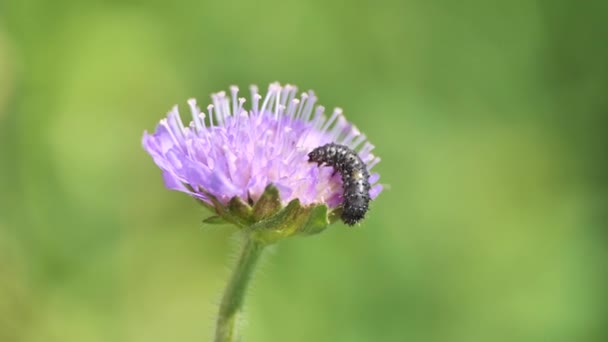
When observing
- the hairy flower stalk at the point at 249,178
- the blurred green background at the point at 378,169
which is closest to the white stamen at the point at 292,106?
the hairy flower stalk at the point at 249,178

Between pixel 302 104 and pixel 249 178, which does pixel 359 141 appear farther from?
pixel 249 178

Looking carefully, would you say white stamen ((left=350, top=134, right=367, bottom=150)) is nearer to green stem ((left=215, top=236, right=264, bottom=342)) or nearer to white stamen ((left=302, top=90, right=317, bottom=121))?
white stamen ((left=302, top=90, right=317, bottom=121))

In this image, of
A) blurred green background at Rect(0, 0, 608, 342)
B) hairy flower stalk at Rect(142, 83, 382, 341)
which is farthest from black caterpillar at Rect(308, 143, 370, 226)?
blurred green background at Rect(0, 0, 608, 342)

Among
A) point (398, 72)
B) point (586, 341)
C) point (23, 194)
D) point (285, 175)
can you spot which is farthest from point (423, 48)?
point (285, 175)

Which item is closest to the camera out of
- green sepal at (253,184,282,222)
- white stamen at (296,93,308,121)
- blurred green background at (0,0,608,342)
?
green sepal at (253,184,282,222)

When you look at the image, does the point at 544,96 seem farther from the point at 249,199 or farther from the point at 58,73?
the point at 249,199

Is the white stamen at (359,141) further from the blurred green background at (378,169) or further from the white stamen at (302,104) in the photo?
the blurred green background at (378,169)
